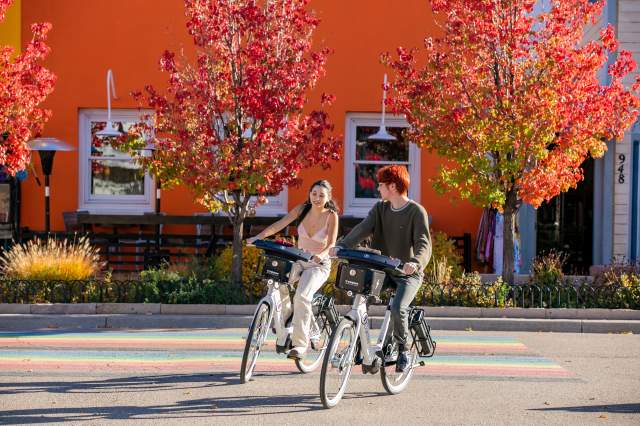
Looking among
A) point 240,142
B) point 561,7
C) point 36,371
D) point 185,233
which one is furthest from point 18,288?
point 561,7

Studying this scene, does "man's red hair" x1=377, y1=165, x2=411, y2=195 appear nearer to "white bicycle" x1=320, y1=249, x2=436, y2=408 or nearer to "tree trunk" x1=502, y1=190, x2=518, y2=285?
"white bicycle" x1=320, y1=249, x2=436, y2=408

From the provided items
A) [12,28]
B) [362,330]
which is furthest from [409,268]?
[12,28]

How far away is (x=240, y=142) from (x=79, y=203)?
638 centimetres

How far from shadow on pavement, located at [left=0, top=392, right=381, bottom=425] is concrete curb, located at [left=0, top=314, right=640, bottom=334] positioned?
4.84 m

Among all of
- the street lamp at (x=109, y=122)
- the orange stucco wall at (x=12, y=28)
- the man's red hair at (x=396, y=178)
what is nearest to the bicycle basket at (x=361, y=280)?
the man's red hair at (x=396, y=178)

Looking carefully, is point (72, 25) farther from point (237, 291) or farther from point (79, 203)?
point (237, 291)

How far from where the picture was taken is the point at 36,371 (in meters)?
9.42

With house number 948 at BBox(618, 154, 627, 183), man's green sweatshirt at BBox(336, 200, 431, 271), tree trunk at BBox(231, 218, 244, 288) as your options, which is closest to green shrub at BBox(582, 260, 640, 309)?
house number 948 at BBox(618, 154, 627, 183)

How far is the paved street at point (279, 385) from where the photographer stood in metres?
7.63

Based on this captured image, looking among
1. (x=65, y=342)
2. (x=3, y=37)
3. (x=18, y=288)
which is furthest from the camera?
(x=3, y=37)

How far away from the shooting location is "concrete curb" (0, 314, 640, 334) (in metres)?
13.0

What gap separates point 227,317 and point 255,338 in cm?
457

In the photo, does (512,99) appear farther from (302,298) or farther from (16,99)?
(16,99)

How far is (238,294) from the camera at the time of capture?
14.0 m
